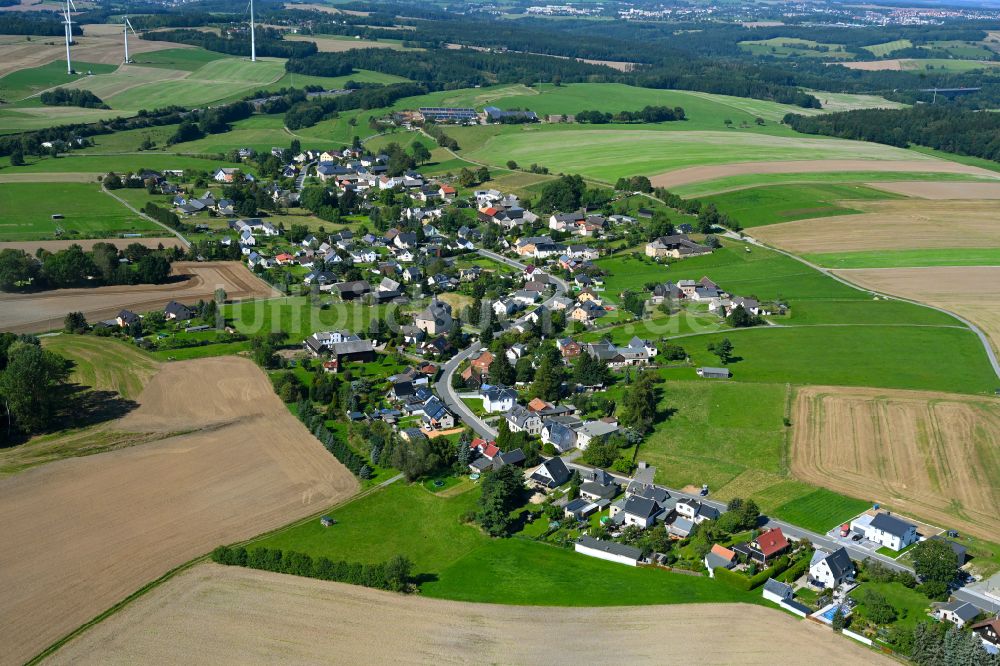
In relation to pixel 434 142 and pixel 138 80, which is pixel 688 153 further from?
pixel 138 80

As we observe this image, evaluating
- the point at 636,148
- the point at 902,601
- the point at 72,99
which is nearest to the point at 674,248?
the point at 636,148

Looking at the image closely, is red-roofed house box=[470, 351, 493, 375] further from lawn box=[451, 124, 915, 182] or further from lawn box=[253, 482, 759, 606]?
lawn box=[451, 124, 915, 182]

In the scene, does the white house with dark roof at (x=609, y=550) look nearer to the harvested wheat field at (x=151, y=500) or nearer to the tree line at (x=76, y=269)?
the harvested wheat field at (x=151, y=500)

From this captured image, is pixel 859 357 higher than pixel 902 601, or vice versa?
pixel 859 357

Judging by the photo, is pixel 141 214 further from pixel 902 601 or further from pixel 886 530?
pixel 902 601

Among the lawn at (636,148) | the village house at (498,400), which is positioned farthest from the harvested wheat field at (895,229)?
the village house at (498,400)

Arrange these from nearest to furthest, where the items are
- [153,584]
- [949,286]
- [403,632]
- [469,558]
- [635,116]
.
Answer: [403,632], [153,584], [469,558], [949,286], [635,116]

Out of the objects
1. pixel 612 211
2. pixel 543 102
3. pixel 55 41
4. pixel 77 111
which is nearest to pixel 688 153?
pixel 612 211
